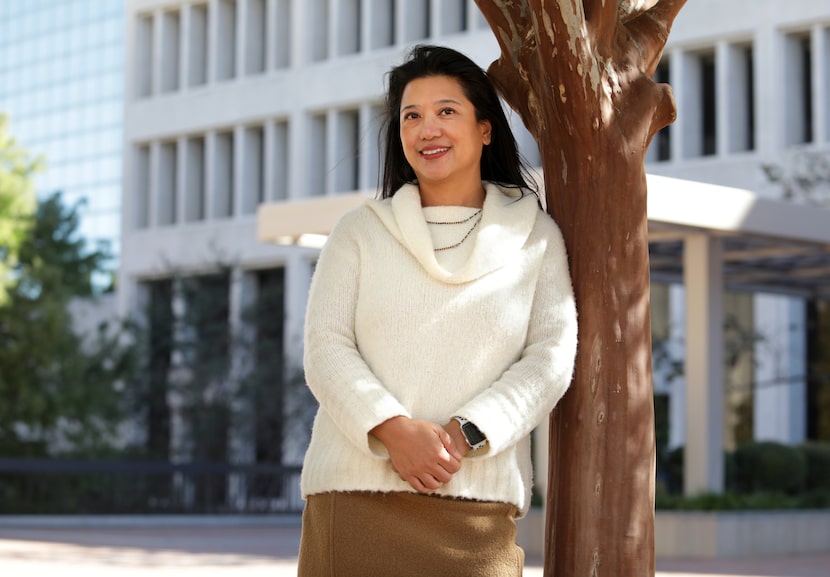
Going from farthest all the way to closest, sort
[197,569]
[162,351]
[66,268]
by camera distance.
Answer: [66,268] → [162,351] → [197,569]

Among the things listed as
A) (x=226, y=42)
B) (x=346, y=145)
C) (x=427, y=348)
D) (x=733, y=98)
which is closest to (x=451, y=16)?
(x=346, y=145)

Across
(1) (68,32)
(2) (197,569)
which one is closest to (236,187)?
(2) (197,569)

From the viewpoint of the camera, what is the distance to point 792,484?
18891 mm

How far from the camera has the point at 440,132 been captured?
4.06 meters

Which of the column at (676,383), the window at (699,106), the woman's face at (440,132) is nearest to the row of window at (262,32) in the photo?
the window at (699,106)

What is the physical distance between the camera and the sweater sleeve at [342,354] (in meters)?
3.68

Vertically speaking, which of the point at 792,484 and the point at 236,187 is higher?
the point at 236,187

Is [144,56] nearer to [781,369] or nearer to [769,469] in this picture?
[781,369]

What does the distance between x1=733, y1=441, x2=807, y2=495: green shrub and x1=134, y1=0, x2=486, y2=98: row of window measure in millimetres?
18843

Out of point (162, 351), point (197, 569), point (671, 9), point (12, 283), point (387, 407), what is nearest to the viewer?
point (387, 407)

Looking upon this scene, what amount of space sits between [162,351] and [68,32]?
39.1 metres

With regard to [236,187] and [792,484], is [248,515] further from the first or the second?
[236,187]

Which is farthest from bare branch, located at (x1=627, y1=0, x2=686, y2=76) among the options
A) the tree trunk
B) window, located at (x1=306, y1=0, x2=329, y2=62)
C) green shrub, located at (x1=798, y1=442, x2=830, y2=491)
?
window, located at (x1=306, y1=0, x2=329, y2=62)

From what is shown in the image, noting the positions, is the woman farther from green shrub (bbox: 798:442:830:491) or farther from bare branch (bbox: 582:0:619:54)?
green shrub (bbox: 798:442:830:491)
